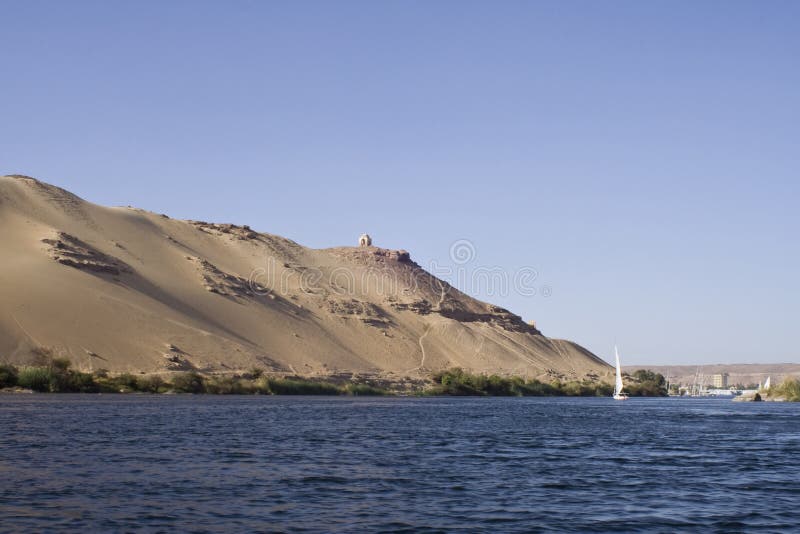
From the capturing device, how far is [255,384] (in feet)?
264

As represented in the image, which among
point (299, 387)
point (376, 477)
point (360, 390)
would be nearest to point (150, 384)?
point (299, 387)

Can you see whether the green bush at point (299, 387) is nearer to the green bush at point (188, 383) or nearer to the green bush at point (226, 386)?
the green bush at point (226, 386)

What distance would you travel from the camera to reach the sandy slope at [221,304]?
3219 inches

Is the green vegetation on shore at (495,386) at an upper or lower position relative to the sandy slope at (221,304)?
lower

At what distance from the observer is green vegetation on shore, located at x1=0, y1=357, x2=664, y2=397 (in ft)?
210

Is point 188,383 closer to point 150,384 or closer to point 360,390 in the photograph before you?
point 150,384

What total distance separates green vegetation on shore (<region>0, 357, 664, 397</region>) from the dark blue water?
84.1 ft

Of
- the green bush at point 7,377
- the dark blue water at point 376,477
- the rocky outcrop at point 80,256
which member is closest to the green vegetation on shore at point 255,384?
the green bush at point 7,377

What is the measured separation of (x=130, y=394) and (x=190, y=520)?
54.3 metres

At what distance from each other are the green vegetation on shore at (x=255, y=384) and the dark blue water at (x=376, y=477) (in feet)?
84.1

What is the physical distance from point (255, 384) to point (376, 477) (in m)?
59.6

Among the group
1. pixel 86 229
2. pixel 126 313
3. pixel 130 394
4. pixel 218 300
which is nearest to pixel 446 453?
pixel 130 394

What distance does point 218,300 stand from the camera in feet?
346

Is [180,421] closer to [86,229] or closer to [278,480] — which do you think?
[278,480]
